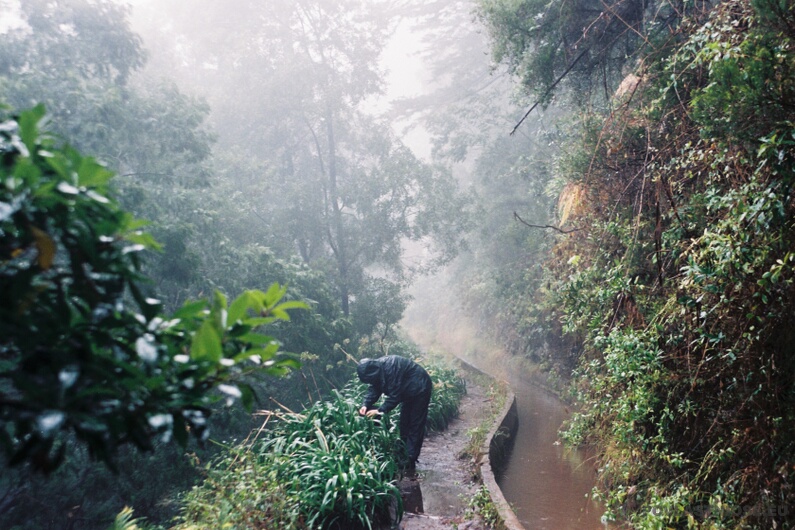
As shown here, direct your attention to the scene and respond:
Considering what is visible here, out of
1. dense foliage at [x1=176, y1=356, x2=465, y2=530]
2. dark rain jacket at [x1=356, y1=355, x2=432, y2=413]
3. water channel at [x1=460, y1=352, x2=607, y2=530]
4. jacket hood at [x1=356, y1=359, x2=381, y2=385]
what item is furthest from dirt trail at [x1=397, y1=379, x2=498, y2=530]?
jacket hood at [x1=356, y1=359, x2=381, y2=385]

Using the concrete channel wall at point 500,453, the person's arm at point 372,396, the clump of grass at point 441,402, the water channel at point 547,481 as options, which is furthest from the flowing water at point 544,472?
the person's arm at point 372,396

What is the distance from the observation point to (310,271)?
46.0 ft

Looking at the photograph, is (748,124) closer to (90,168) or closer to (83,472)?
(90,168)

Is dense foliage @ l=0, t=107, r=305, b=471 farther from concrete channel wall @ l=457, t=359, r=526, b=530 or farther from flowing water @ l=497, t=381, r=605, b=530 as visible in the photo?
flowing water @ l=497, t=381, r=605, b=530

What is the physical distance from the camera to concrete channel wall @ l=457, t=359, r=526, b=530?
581 cm

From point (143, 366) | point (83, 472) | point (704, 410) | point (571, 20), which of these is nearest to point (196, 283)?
point (83, 472)

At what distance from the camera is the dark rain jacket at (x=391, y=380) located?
7.57 meters

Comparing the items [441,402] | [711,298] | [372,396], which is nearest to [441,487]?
[372,396]

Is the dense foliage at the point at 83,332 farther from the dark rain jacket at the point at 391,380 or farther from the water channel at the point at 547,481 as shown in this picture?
the dark rain jacket at the point at 391,380

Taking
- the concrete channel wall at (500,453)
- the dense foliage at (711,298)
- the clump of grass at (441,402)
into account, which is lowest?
the clump of grass at (441,402)

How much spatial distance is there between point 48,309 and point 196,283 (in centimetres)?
954

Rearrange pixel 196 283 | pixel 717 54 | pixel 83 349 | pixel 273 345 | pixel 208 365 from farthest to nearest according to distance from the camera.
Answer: pixel 196 283
pixel 717 54
pixel 273 345
pixel 208 365
pixel 83 349

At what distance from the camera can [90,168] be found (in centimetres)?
144

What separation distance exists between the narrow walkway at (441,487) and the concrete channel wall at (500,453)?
26 cm
